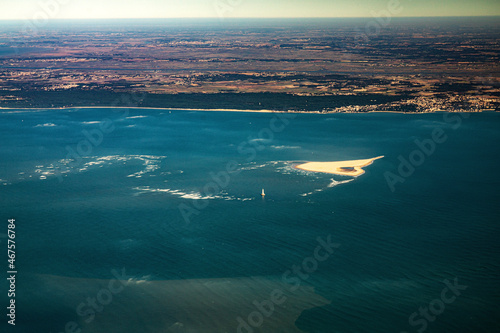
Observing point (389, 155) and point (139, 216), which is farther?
point (389, 155)

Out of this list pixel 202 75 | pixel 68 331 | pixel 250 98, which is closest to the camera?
pixel 68 331

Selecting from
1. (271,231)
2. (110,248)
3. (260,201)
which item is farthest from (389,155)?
(110,248)

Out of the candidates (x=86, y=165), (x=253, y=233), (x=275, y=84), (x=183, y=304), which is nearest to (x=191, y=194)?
(x=253, y=233)

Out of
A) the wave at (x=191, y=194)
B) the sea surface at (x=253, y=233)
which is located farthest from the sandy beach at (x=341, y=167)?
the wave at (x=191, y=194)

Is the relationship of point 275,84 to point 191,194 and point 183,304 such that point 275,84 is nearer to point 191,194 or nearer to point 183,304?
point 191,194

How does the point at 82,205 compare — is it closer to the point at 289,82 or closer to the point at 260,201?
the point at 260,201

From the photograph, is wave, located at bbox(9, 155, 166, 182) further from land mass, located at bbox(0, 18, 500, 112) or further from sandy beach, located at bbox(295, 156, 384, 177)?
land mass, located at bbox(0, 18, 500, 112)

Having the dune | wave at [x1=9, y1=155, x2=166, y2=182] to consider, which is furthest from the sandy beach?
the dune
